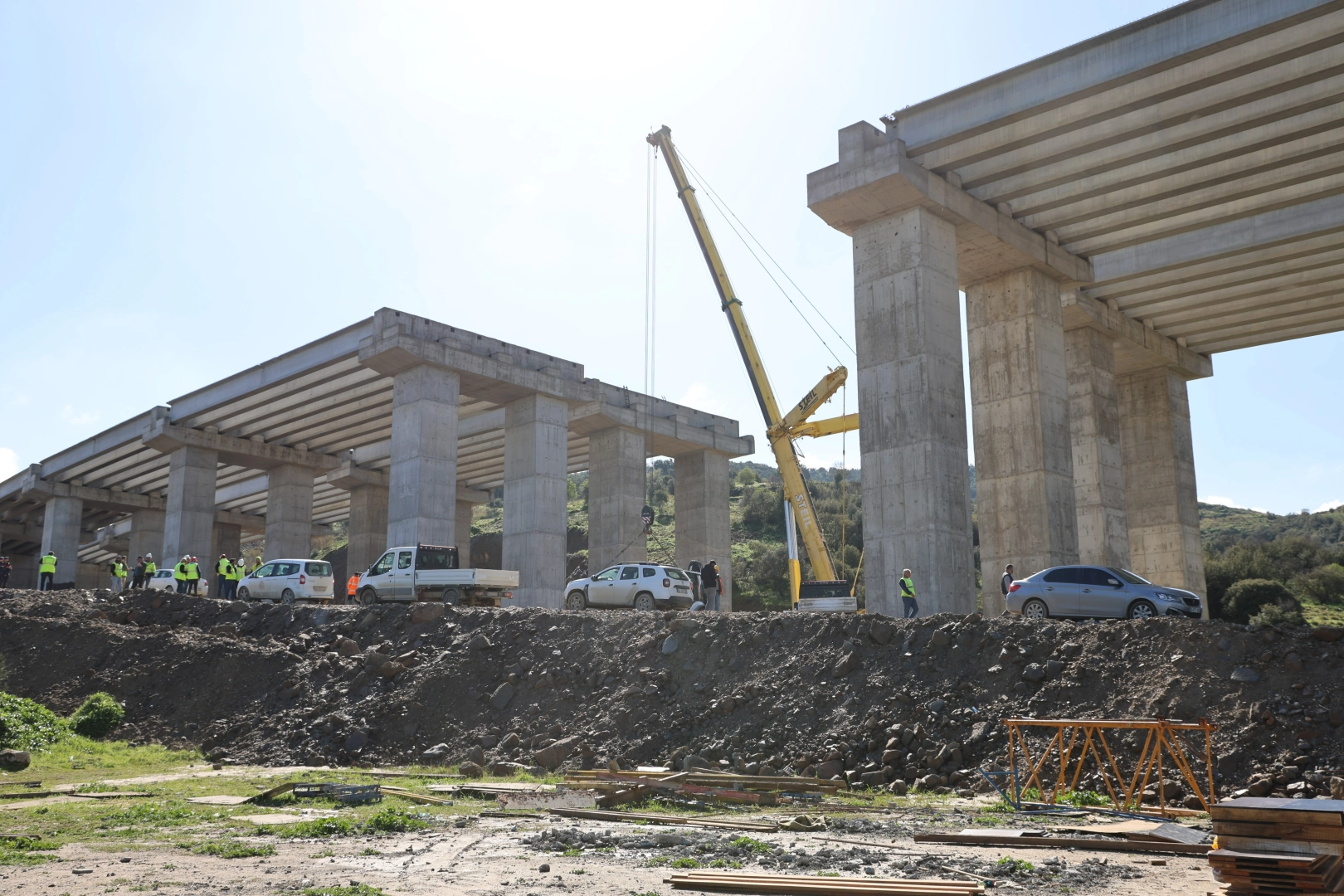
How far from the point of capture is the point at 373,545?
5312 cm

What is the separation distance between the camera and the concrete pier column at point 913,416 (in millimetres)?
24625

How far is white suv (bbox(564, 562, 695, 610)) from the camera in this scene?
90.2ft

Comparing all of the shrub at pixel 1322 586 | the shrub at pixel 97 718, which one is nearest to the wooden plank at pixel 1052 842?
the shrub at pixel 97 718

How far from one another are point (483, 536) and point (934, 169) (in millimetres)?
61411

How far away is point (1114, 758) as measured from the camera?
1536 cm

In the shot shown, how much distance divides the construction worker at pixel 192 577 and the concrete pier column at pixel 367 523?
17.9 meters

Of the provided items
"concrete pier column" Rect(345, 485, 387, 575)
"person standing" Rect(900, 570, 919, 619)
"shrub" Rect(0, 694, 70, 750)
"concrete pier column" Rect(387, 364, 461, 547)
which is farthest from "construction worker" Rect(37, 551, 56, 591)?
"person standing" Rect(900, 570, 919, 619)

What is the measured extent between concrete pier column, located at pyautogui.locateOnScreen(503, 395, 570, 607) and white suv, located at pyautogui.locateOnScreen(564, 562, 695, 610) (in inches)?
283

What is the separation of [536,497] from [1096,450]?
60.9ft

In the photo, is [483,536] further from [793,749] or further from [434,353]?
[793,749]

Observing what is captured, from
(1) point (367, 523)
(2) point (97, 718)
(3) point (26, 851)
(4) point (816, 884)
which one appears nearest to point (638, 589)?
(2) point (97, 718)

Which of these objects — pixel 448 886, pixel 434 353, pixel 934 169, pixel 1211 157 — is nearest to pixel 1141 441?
pixel 1211 157

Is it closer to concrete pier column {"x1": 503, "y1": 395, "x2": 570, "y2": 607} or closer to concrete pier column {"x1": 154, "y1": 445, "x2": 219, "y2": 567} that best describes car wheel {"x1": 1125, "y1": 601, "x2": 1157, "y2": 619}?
concrete pier column {"x1": 503, "y1": 395, "x2": 570, "y2": 607}

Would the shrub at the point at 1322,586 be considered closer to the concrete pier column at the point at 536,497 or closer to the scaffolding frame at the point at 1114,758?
the concrete pier column at the point at 536,497
